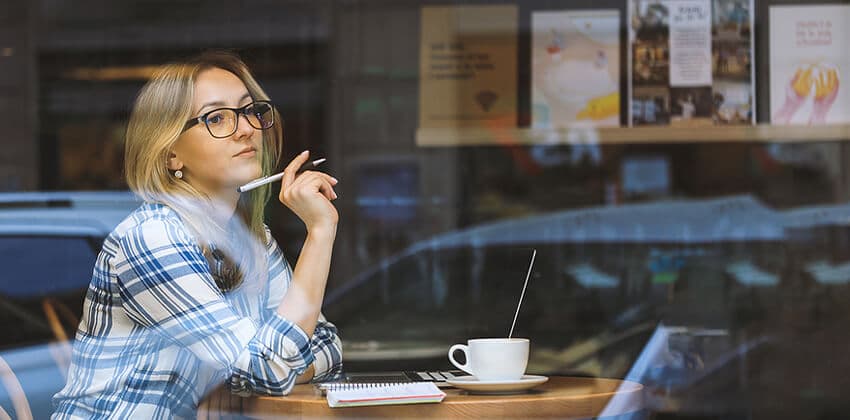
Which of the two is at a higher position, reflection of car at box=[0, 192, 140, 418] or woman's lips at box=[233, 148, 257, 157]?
woman's lips at box=[233, 148, 257, 157]

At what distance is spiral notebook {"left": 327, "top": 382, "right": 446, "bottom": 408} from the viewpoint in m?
1.53

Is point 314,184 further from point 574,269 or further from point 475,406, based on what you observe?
point 574,269

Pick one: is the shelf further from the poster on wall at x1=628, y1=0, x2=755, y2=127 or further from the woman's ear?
the woman's ear

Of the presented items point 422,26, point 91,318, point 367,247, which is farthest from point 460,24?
point 91,318

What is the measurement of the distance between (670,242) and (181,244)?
287 centimetres

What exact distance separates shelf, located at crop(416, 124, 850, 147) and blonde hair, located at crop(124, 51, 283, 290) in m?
1.97

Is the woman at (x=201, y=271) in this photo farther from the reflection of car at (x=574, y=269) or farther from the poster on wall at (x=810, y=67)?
the reflection of car at (x=574, y=269)

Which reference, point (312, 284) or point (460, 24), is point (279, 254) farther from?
point (460, 24)

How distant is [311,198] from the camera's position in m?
1.64

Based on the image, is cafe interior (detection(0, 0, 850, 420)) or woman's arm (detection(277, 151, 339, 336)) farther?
cafe interior (detection(0, 0, 850, 420))

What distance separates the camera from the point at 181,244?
162 cm

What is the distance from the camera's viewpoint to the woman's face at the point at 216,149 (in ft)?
5.91

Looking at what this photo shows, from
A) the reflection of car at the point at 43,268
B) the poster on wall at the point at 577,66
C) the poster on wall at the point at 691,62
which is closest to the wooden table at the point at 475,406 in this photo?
the reflection of car at the point at 43,268

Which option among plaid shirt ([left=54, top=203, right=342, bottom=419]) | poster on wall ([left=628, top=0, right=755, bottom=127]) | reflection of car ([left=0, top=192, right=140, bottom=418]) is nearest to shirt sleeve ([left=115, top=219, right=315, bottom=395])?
plaid shirt ([left=54, top=203, right=342, bottom=419])
